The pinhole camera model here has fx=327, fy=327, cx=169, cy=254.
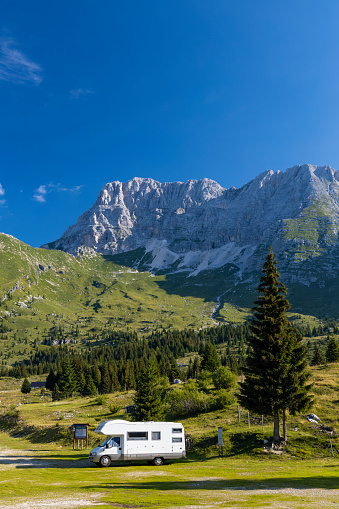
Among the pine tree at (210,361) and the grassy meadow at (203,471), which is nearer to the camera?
the grassy meadow at (203,471)

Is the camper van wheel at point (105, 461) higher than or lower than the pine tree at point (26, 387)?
higher

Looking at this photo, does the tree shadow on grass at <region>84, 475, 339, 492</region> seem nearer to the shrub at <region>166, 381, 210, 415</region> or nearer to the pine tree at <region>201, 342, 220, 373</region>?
the shrub at <region>166, 381, 210, 415</region>

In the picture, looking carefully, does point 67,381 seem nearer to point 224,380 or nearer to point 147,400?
point 224,380

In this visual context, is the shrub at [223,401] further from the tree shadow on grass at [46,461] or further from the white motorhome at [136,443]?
the tree shadow on grass at [46,461]

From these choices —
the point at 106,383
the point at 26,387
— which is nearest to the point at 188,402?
the point at 106,383

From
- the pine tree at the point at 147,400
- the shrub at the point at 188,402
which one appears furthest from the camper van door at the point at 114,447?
the shrub at the point at 188,402

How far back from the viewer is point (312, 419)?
4212 centimetres

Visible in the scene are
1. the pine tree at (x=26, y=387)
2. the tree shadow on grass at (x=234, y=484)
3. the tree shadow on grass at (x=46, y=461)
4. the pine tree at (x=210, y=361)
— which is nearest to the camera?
the tree shadow on grass at (x=234, y=484)

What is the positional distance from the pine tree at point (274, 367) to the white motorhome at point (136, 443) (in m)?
10.5

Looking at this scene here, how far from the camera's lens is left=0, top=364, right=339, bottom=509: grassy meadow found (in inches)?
645

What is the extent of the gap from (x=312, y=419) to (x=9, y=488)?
120 ft

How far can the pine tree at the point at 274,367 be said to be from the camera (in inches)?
1430

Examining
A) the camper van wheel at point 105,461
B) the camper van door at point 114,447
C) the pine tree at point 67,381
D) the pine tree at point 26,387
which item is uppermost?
the camper van door at point 114,447

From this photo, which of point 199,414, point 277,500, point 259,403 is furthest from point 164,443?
point 199,414
